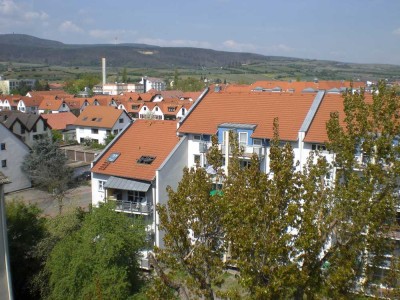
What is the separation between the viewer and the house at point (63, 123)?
58781 mm

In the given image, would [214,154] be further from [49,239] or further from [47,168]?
[47,168]

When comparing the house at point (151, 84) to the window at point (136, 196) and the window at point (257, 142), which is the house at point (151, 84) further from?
the window at point (257, 142)

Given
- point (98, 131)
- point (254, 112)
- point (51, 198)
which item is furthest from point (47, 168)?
point (254, 112)

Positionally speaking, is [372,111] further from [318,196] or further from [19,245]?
[19,245]

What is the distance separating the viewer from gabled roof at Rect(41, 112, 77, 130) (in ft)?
196

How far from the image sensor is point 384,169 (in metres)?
8.93

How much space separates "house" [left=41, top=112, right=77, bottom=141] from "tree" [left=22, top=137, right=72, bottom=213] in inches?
784

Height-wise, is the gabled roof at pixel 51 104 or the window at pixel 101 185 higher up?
the gabled roof at pixel 51 104

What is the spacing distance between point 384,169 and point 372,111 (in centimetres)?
125

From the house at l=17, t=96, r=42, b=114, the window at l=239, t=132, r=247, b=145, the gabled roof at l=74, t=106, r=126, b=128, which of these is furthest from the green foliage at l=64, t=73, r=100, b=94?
the window at l=239, t=132, r=247, b=145

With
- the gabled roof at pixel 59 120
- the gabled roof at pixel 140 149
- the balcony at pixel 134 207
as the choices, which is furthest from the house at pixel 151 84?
the balcony at pixel 134 207

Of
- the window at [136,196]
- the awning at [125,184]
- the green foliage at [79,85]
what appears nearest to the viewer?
the awning at [125,184]

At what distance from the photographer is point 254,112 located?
25.4m

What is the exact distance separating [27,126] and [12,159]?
37.6ft
